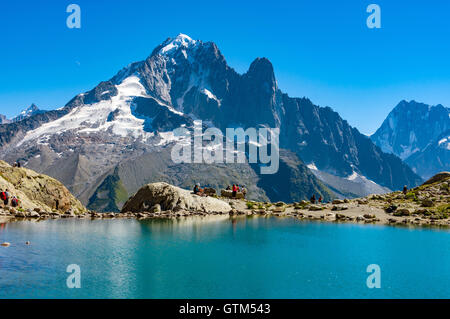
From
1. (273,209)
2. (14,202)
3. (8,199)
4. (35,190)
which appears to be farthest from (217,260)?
(35,190)

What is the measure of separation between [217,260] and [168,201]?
1435 inches

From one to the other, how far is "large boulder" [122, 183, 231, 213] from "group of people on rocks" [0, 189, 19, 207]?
813 inches

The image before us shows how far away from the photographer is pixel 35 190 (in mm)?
80938

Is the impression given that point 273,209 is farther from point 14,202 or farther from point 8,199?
point 8,199

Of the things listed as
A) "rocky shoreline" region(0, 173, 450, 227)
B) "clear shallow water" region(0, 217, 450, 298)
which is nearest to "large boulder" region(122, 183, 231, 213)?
"rocky shoreline" region(0, 173, 450, 227)

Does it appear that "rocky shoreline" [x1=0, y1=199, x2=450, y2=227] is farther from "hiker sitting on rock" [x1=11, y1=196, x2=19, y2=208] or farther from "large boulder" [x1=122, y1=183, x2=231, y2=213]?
"hiker sitting on rock" [x1=11, y1=196, x2=19, y2=208]

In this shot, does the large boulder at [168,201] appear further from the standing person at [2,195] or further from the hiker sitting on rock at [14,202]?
the standing person at [2,195]

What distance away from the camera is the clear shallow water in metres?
34.8

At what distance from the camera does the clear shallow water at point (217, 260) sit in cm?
3484

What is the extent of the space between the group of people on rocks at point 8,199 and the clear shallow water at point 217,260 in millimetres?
10256

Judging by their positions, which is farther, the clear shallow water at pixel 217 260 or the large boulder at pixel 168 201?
the large boulder at pixel 168 201

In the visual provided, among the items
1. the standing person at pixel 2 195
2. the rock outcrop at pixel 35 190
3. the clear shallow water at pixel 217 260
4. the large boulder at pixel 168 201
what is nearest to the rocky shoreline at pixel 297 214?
the large boulder at pixel 168 201

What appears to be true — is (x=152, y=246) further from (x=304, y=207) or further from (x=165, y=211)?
(x=304, y=207)
